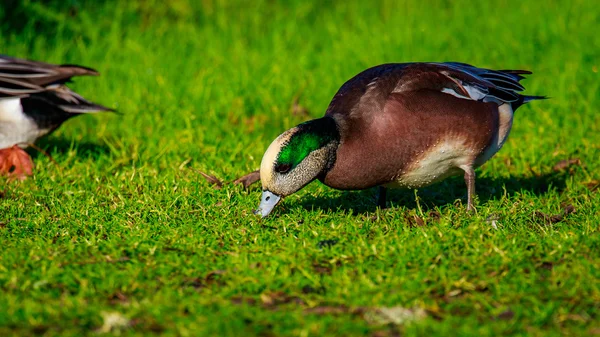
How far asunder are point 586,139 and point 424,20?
10.5ft

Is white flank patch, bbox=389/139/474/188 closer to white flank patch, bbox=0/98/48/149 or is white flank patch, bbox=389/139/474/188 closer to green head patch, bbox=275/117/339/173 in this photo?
green head patch, bbox=275/117/339/173

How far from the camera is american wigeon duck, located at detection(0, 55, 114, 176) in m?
5.74

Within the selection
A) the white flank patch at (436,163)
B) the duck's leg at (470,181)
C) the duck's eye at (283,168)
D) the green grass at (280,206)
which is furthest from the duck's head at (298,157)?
the duck's leg at (470,181)

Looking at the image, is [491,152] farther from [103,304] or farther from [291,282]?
[103,304]

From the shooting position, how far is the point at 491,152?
193 inches

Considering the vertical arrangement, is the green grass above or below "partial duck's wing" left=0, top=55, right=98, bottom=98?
below

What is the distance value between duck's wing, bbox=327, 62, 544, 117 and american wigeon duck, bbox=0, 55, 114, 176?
2.10m

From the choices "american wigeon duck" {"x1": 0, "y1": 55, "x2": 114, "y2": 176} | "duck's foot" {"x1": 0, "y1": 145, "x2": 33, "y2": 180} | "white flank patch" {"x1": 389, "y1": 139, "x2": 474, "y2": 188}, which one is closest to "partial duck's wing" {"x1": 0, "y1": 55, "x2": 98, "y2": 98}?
"american wigeon duck" {"x1": 0, "y1": 55, "x2": 114, "y2": 176}

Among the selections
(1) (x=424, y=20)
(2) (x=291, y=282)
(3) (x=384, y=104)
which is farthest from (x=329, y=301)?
(1) (x=424, y=20)

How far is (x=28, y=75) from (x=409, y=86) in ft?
9.12

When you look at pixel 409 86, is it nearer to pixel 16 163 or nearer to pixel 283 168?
pixel 283 168

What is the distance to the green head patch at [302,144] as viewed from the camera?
4.25 metres

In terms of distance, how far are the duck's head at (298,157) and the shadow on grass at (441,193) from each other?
507mm

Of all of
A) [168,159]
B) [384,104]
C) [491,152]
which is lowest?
[168,159]
